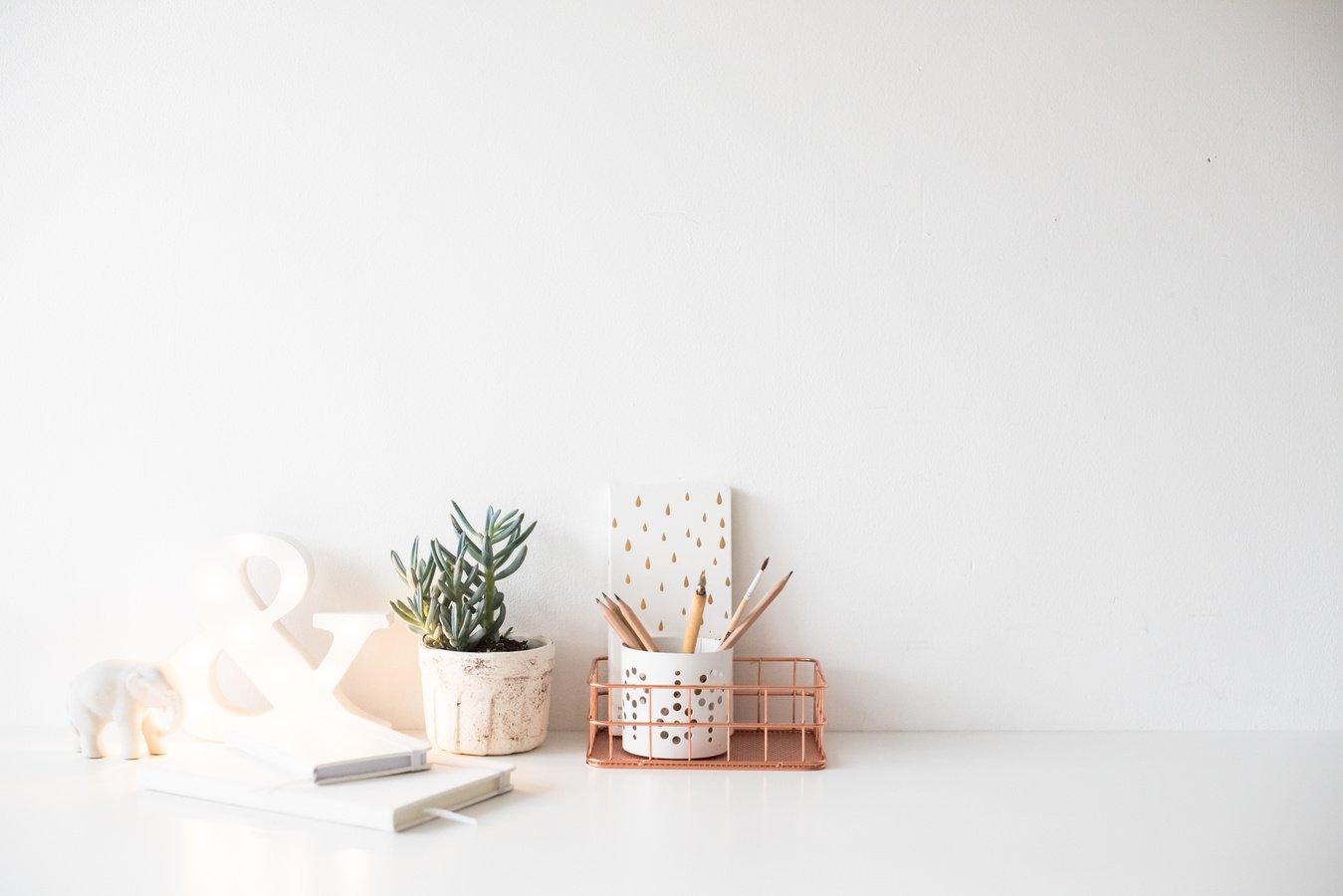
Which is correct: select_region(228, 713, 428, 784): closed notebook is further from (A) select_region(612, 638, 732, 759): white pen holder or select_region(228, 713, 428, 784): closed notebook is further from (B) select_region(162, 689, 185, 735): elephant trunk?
(A) select_region(612, 638, 732, 759): white pen holder

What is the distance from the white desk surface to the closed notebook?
0.16 ft

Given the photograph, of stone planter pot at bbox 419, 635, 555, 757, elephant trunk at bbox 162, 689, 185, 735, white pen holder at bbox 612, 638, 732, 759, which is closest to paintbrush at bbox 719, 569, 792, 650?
white pen holder at bbox 612, 638, 732, 759

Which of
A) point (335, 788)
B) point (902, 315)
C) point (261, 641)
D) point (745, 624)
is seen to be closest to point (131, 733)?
point (261, 641)

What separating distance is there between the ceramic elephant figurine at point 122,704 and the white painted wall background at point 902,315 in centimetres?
24

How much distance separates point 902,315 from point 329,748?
2.16 feet

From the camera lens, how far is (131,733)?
979mm

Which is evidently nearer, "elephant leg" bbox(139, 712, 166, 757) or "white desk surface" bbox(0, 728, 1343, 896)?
"white desk surface" bbox(0, 728, 1343, 896)

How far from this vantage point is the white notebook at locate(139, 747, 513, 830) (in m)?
0.80

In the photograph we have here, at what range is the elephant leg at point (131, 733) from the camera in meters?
0.98

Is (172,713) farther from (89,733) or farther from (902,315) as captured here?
(902,315)

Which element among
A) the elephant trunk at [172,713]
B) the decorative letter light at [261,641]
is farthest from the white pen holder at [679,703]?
the elephant trunk at [172,713]

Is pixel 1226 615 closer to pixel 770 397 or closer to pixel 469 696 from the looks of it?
pixel 770 397

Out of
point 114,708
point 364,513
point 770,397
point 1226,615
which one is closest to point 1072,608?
point 1226,615

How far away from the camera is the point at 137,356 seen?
1105 millimetres
